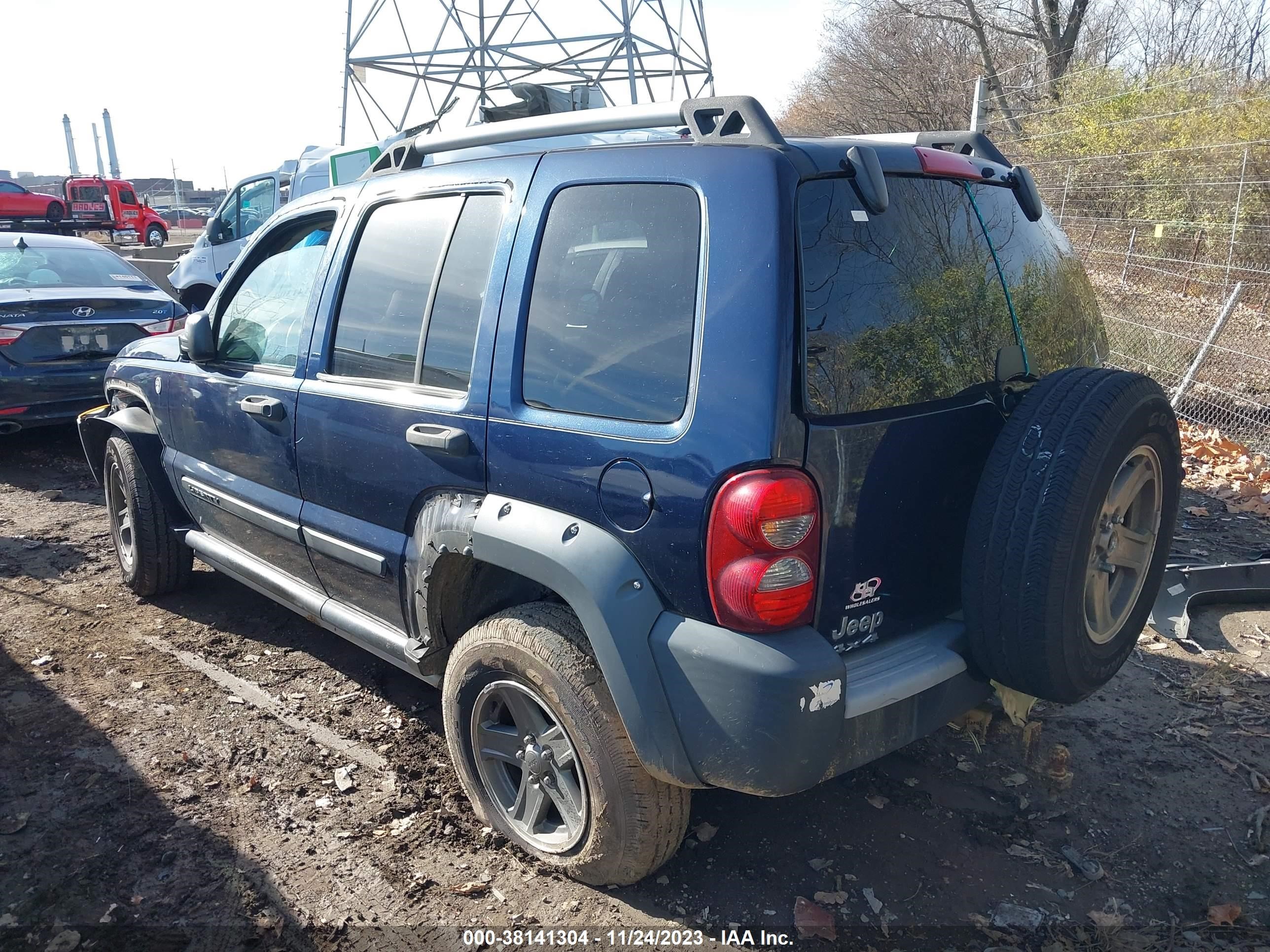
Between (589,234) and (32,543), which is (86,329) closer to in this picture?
(32,543)

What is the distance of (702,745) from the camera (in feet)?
7.37

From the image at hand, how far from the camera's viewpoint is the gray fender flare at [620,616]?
2277mm

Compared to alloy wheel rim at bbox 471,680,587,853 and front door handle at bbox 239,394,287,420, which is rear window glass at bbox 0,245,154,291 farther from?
alloy wheel rim at bbox 471,680,587,853

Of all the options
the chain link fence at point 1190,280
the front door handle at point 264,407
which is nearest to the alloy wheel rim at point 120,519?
the front door handle at point 264,407

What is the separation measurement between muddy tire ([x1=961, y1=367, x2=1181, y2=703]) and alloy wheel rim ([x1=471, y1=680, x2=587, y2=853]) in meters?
1.18

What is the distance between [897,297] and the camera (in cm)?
240

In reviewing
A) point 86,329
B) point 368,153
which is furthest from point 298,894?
point 368,153

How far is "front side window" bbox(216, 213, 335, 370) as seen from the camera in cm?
351

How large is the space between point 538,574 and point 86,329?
6.24 metres

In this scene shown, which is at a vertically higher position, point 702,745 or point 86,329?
point 86,329

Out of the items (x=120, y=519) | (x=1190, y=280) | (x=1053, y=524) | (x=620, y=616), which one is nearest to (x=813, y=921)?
(x=620, y=616)

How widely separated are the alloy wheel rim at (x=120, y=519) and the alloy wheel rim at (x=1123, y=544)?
14.3 feet

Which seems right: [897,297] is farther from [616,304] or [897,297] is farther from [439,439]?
[439,439]

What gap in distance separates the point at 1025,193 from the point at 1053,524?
1.23 metres
